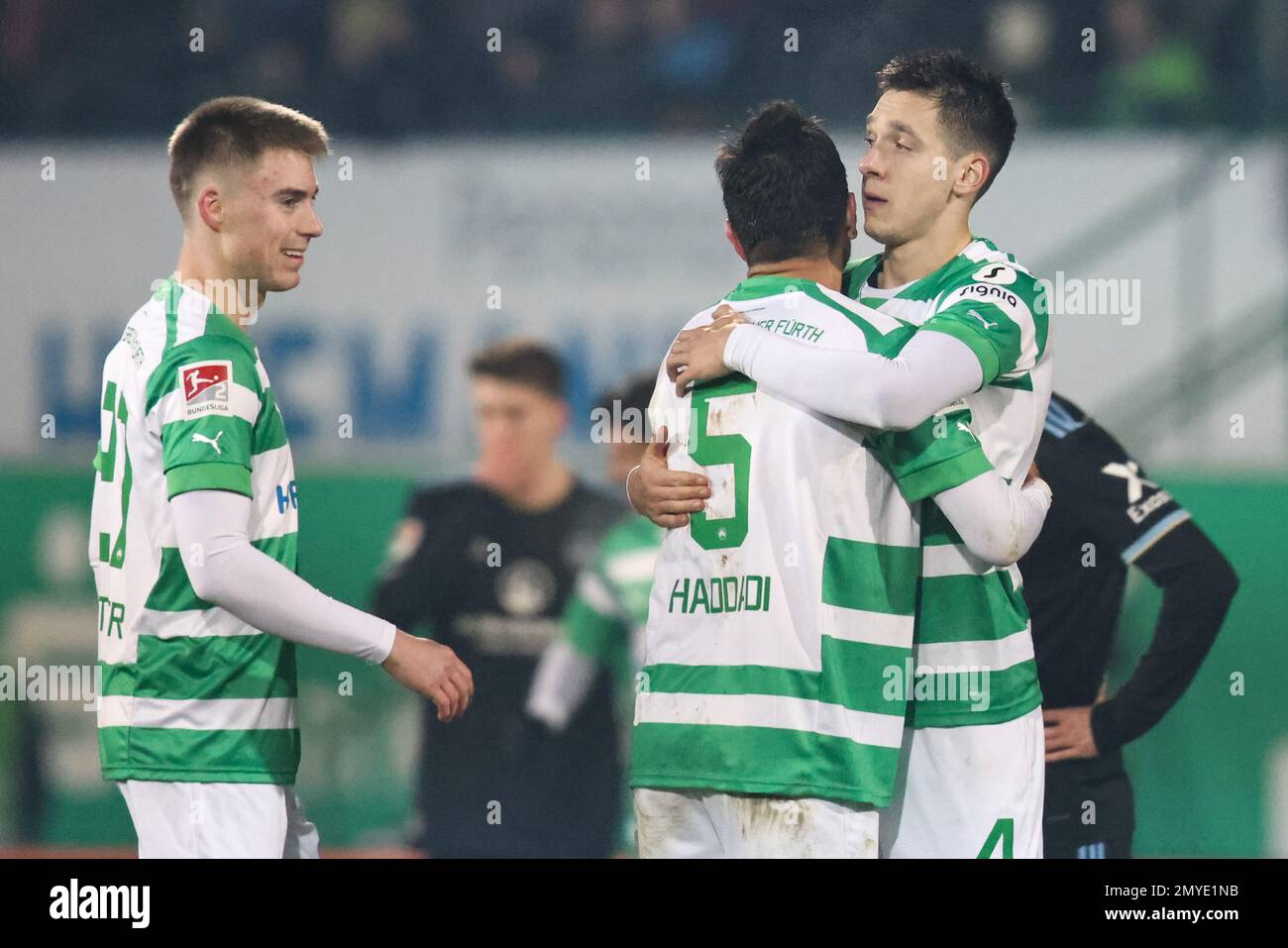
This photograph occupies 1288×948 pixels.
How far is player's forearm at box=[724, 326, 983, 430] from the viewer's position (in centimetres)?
280

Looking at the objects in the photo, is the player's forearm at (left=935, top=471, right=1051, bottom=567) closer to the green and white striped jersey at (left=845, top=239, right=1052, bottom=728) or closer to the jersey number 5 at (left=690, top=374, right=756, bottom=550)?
the green and white striped jersey at (left=845, top=239, right=1052, bottom=728)

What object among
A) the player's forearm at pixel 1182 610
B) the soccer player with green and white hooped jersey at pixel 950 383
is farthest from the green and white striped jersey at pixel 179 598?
the player's forearm at pixel 1182 610

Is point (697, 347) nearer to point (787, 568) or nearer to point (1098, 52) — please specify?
point (787, 568)

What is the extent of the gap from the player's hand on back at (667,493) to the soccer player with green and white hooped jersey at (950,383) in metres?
0.18

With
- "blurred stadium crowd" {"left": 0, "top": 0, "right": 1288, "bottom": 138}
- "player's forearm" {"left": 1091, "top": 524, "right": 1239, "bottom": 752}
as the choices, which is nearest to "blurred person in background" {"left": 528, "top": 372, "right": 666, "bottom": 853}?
"blurred stadium crowd" {"left": 0, "top": 0, "right": 1288, "bottom": 138}

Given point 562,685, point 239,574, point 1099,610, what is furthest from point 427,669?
point 562,685

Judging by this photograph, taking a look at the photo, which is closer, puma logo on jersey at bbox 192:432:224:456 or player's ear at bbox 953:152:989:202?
puma logo on jersey at bbox 192:432:224:456

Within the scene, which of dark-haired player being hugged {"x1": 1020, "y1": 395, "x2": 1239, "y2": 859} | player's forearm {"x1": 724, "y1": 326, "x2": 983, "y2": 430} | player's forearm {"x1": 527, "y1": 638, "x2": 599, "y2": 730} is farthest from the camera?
player's forearm {"x1": 527, "y1": 638, "x2": 599, "y2": 730}

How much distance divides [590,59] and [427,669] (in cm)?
514

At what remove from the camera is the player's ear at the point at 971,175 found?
3.27 m

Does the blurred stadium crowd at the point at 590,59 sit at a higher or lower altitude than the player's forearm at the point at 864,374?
higher

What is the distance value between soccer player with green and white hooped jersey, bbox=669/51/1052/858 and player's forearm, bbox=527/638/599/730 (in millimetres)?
2822

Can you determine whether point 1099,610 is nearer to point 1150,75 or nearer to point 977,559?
point 977,559

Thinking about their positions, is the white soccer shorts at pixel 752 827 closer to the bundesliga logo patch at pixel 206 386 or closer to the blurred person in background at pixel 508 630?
the bundesliga logo patch at pixel 206 386
